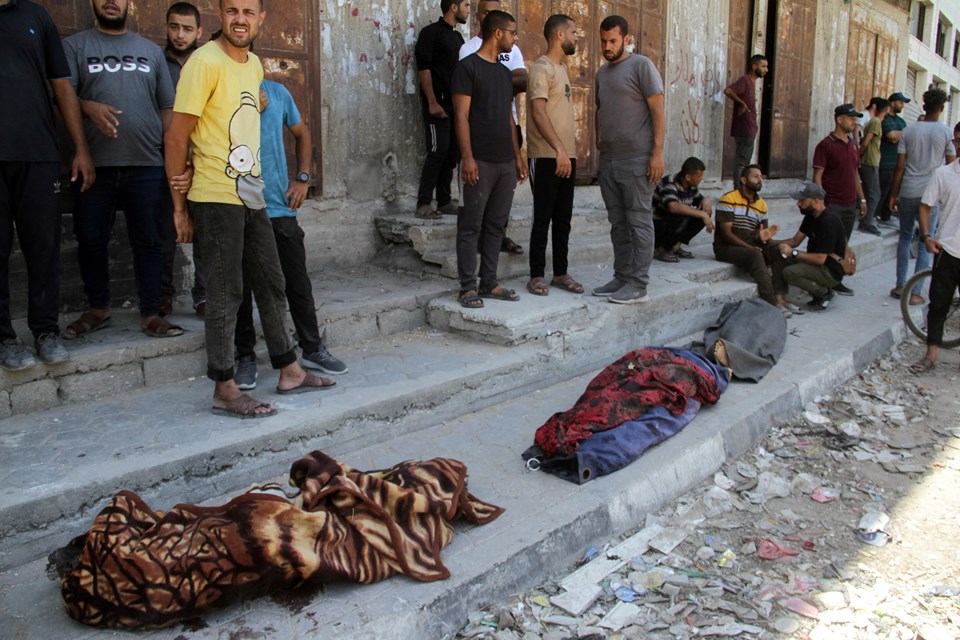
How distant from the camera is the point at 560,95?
17.9ft

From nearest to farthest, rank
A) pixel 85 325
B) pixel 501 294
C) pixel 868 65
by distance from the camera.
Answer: pixel 85 325
pixel 501 294
pixel 868 65

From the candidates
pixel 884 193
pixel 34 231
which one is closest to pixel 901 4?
pixel 884 193

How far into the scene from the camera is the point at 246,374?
3.96 metres

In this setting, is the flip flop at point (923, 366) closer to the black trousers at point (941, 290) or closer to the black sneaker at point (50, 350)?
the black trousers at point (941, 290)

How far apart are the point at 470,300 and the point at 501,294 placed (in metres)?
0.31

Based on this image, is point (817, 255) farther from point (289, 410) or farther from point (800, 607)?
point (289, 410)

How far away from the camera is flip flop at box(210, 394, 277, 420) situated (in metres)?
3.58

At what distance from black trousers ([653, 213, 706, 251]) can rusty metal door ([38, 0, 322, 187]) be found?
3348mm

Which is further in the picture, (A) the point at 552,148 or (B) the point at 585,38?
(B) the point at 585,38

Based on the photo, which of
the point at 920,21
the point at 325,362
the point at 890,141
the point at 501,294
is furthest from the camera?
the point at 920,21

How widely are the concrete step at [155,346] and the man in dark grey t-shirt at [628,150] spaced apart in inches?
55.1

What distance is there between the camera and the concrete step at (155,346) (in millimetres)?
3609

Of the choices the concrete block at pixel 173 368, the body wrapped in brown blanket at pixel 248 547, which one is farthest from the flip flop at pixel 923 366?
the concrete block at pixel 173 368

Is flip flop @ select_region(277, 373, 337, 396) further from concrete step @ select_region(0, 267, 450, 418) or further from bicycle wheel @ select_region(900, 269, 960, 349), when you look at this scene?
bicycle wheel @ select_region(900, 269, 960, 349)
